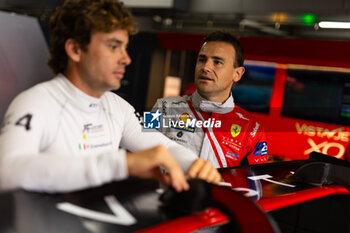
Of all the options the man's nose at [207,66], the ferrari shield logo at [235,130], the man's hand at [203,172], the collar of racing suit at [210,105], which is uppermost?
the man's nose at [207,66]

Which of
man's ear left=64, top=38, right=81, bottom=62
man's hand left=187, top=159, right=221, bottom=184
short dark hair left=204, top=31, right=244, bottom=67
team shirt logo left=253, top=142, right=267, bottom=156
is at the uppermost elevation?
short dark hair left=204, top=31, right=244, bottom=67

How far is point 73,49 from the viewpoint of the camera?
117cm

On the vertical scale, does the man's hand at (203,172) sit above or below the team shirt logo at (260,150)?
above

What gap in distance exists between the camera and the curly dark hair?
1.12m

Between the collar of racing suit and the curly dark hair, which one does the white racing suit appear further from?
the collar of racing suit

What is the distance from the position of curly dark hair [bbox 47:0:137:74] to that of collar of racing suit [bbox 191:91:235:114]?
0.87 m

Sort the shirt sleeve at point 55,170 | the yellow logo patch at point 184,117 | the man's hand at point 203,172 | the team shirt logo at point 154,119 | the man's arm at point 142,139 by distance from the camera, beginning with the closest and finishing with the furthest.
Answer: the shirt sleeve at point 55,170, the man's hand at point 203,172, the man's arm at point 142,139, the team shirt logo at point 154,119, the yellow logo patch at point 184,117

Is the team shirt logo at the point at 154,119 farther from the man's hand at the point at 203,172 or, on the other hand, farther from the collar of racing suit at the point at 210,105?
the man's hand at the point at 203,172

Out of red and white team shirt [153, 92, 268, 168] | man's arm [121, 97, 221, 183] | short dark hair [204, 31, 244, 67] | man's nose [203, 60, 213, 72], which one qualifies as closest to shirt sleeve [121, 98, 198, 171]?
man's arm [121, 97, 221, 183]

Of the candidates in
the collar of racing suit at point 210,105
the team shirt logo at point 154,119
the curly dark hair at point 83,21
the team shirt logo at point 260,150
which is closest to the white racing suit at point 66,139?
the curly dark hair at point 83,21

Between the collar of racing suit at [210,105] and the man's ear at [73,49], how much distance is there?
3.15 ft

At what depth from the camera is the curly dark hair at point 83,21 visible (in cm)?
112

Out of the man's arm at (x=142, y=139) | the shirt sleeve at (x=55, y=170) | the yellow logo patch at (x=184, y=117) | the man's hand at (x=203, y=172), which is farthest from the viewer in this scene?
the yellow logo patch at (x=184, y=117)

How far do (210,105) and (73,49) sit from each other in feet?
3.22
